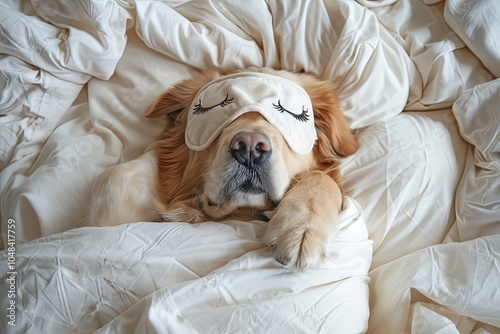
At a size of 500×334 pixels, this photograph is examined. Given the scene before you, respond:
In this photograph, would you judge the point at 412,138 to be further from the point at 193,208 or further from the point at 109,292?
the point at 109,292

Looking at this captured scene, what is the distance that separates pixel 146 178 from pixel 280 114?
523 mm

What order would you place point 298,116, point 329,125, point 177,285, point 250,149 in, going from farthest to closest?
point 329,125, point 298,116, point 250,149, point 177,285

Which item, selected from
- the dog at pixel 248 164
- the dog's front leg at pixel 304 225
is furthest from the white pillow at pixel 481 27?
the dog's front leg at pixel 304 225

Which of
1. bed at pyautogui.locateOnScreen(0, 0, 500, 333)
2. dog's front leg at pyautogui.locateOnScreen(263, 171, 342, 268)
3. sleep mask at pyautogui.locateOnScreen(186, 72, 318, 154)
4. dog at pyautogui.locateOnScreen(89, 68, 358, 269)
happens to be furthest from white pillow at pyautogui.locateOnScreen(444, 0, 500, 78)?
dog's front leg at pyautogui.locateOnScreen(263, 171, 342, 268)

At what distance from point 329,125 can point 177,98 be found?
0.58 m

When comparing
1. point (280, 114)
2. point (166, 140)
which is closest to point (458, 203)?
point (280, 114)

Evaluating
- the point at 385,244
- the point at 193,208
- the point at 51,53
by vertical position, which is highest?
the point at 51,53

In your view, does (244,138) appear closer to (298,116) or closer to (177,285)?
(298,116)

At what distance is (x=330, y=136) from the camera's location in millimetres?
1647

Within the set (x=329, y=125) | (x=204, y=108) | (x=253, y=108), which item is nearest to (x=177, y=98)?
(x=204, y=108)

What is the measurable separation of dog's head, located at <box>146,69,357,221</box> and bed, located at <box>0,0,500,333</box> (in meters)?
0.08

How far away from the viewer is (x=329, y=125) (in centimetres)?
165

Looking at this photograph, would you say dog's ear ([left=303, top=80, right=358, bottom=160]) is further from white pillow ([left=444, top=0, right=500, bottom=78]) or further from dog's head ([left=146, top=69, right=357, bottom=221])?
white pillow ([left=444, top=0, right=500, bottom=78])

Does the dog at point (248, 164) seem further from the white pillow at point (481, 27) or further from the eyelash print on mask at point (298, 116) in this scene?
the white pillow at point (481, 27)
